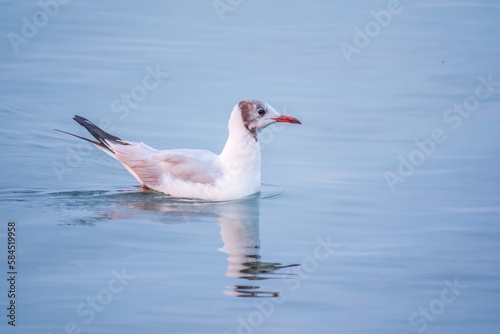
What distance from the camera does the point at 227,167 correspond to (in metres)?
9.37

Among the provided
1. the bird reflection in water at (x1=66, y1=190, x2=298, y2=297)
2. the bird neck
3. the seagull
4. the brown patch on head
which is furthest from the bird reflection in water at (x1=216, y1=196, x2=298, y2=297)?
the brown patch on head

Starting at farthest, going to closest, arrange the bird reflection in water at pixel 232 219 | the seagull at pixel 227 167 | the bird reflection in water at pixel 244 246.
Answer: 1. the seagull at pixel 227 167
2. the bird reflection in water at pixel 232 219
3. the bird reflection in water at pixel 244 246

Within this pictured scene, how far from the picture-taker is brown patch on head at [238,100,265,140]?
9.32 metres

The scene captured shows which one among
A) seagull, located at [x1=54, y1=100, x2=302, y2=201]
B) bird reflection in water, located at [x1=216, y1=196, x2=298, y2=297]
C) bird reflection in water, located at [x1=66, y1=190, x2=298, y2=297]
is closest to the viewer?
bird reflection in water, located at [x1=216, y1=196, x2=298, y2=297]

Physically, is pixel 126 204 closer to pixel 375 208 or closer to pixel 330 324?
pixel 375 208

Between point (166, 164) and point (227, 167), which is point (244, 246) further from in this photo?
point (166, 164)

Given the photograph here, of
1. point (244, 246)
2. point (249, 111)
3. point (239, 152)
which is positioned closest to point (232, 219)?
point (244, 246)

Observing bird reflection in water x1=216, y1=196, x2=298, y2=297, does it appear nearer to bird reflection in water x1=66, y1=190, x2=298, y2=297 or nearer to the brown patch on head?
bird reflection in water x1=66, y1=190, x2=298, y2=297

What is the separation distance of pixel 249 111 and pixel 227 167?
0.62 meters

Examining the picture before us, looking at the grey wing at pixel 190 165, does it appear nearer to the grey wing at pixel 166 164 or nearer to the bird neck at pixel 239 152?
the grey wing at pixel 166 164

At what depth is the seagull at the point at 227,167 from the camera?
365 inches

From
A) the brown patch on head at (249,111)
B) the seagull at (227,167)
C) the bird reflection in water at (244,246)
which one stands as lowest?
the bird reflection in water at (244,246)

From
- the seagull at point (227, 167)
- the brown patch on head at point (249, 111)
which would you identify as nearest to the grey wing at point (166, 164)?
the seagull at point (227, 167)

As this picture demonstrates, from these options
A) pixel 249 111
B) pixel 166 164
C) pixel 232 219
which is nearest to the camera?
pixel 232 219
